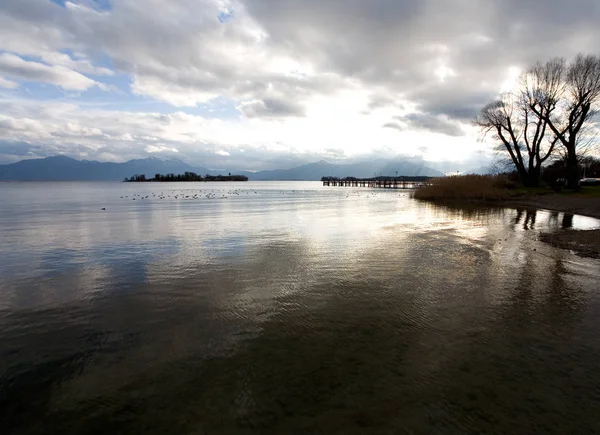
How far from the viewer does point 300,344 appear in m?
6.41

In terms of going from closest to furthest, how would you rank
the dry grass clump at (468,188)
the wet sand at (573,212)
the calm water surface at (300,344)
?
the calm water surface at (300,344) < the wet sand at (573,212) < the dry grass clump at (468,188)

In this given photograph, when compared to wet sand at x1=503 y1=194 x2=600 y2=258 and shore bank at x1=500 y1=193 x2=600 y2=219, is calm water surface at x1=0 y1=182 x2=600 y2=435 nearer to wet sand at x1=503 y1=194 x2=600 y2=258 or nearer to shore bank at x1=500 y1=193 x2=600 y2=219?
wet sand at x1=503 y1=194 x2=600 y2=258

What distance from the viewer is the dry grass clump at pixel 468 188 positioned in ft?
147

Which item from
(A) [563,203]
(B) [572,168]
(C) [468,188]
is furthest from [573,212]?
(B) [572,168]

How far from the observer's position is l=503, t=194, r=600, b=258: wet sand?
47.8 feet

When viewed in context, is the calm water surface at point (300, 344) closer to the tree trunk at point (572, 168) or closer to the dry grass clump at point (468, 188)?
the dry grass clump at point (468, 188)

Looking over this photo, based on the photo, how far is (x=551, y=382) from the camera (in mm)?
5191

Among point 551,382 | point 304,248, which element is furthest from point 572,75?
point 551,382

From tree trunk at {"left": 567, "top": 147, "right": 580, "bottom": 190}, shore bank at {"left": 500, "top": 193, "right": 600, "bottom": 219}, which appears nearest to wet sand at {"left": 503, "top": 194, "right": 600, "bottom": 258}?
shore bank at {"left": 500, "top": 193, "right": 600, "bottom": 219}

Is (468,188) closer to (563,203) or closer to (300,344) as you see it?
(563,203)

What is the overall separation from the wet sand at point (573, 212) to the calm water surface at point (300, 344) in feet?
7.36

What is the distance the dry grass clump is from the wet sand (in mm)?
2882

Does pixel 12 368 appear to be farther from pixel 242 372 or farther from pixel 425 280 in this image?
pixel 425 280

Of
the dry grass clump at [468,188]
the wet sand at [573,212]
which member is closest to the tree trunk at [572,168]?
the dry grass clump at [468,188]
